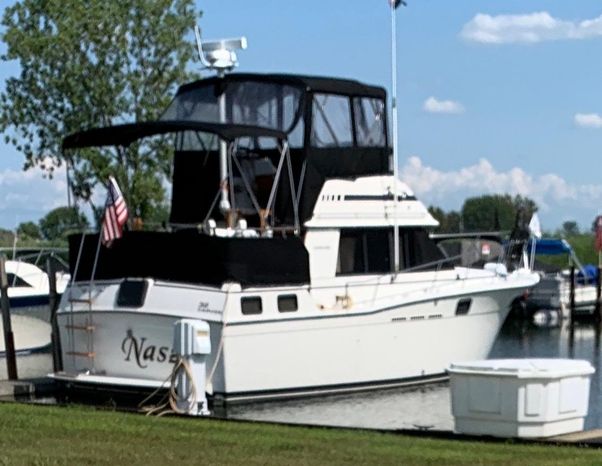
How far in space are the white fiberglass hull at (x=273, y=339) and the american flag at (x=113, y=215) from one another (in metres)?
0.89

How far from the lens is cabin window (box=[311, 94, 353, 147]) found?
81.5 feet

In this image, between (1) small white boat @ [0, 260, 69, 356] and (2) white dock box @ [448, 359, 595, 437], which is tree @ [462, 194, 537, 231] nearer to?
(1) small white boat @ [0, 260, 69, 356]

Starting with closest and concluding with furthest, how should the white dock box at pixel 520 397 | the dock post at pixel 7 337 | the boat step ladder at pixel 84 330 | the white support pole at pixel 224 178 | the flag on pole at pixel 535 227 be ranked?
the white dock box at pixel 520 397
the boat step ladder at pixel 84 330
the white support pole at pixel 224 178
the dock post at pixel 7 337
the flag on pole at pixel 535 227

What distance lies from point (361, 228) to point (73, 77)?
19.1 metres

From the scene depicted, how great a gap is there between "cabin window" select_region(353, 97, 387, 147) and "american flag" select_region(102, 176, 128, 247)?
5.30 metres

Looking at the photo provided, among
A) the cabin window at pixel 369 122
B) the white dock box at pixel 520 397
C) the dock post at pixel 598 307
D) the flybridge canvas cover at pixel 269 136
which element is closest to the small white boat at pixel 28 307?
the flybridge canvas cover at pixel 269 136

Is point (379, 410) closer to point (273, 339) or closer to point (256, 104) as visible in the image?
point (273, 339)

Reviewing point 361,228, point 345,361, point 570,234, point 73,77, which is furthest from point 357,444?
point 570,234

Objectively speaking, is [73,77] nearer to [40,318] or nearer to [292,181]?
[40,318]

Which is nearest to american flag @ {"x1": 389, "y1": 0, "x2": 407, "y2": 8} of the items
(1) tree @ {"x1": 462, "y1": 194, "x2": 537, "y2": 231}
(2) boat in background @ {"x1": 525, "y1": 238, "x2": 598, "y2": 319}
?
(2) boat in background @ {"x1": 525, "y1": 238, "x2": 598, "y2": 319}

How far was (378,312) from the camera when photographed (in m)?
23.9

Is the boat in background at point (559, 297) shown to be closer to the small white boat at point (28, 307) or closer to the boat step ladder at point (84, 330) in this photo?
the small white boat at point (28, 307)

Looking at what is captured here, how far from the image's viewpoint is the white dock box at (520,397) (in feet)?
47.6

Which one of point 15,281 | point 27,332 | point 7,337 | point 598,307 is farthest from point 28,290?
point 598,307
